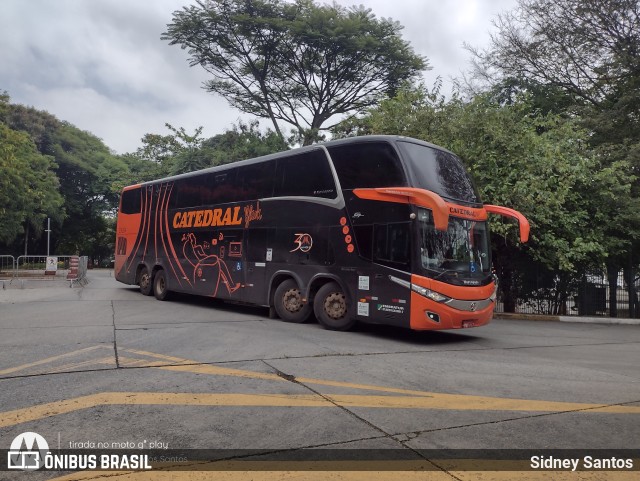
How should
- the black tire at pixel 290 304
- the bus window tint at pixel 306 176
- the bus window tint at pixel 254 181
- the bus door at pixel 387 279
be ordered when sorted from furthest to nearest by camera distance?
the bus window tint at pixel 254 181
the black tire at pixel 290 304
the bus window tint at pixel 306 176
the bus door at pixel 387 279

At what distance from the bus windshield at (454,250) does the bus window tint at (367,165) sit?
97cm

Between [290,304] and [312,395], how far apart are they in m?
6.24

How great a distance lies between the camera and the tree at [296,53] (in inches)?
1055

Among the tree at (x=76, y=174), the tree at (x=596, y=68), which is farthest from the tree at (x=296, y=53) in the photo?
the tree at (x=76, y=174)

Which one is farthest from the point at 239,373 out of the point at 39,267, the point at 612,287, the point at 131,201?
the point at 39,267

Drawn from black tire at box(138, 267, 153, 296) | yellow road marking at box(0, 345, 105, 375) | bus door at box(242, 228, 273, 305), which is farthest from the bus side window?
black tire at box(138, 267, 153, 296)

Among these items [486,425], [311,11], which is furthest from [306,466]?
[311,11]

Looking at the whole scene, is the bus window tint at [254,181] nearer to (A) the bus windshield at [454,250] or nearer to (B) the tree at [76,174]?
(A) the bus windshield at [454,250]

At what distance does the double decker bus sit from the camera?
913 centimetres

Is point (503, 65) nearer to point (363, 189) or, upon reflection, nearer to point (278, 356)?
point (363, 189)

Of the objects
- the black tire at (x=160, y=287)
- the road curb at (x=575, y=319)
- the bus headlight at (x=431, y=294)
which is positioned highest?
the bus headlight at (x=431, y=294)

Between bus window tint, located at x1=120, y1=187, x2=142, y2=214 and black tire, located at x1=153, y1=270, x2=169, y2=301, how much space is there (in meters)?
2.74

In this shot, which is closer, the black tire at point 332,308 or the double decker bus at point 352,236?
the double decker bus at point 352,236

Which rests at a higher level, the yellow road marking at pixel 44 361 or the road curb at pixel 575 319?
the yellow road marking at pixel 44 361
